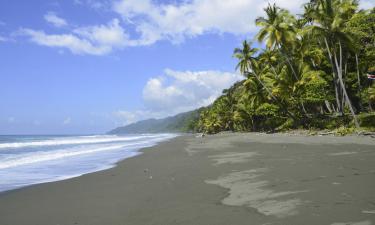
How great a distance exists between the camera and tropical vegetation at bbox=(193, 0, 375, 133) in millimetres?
27272

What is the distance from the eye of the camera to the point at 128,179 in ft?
31.6

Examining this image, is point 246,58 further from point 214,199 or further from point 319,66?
point 214,199

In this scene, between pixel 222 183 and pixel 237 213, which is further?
pixel 222 183

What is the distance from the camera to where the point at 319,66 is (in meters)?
36.9

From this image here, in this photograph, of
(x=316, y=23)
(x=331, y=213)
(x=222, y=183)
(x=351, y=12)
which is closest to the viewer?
(x=331, y=213)

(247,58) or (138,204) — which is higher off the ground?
(247,58)

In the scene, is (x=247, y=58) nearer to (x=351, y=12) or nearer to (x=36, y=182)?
(x=351, y=12)

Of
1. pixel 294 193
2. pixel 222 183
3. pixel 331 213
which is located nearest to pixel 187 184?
pixel 222 183

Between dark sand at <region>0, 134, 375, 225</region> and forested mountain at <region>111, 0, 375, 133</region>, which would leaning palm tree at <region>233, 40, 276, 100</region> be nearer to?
forested mountain at <region>111, 0, 375, 133</region>

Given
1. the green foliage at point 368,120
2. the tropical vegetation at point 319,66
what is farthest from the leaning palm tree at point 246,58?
the green foliage at point 368,120

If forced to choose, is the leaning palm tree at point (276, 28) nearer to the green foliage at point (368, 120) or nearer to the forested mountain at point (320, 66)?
the forested mountain at point (320, 66)

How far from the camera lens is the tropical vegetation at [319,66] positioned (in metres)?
27.3

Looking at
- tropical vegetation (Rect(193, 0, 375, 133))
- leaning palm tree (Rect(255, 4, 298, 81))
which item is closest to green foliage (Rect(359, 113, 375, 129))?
tropical vegetation (Rect(193, 0, 375, 133))

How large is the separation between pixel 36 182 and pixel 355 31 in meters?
28.0
